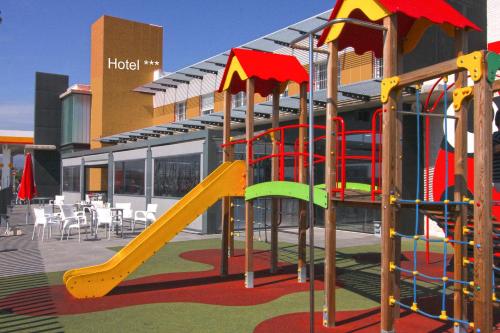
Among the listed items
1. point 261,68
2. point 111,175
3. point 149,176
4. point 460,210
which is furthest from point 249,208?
point 111,175

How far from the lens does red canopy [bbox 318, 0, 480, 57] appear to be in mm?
5875

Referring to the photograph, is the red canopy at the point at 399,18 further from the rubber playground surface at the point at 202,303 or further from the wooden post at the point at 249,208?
the rubber playground surface at the point at 202,303

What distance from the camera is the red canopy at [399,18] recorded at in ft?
19.3

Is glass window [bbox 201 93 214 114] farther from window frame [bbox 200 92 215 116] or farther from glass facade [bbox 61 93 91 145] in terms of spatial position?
glass facade [bbox 61 93 91 145]

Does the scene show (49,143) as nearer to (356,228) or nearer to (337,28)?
(356,228)

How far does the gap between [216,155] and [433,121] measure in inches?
299

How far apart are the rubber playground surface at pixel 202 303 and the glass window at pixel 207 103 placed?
57.7 ft

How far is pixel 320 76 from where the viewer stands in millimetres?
21344

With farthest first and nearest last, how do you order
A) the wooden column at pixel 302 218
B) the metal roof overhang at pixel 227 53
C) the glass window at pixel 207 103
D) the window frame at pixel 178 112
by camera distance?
the window frame at pixel 178 112 → the glass window at pixel 207 103 → the metal roof overhang at pixel 227 53 → the wooden column at pixel 302 218

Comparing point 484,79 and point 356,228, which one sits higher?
point 484,79

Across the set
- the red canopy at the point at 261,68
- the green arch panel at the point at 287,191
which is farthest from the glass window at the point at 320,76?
the green arch panel at the point at 287,191

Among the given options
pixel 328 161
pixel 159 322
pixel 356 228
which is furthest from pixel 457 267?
pixel 356 228

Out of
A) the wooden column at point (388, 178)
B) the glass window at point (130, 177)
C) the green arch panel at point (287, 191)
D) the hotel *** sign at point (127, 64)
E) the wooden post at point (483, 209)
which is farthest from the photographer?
the hotel *** sign at point (127, 64)

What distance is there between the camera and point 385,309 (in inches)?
227
